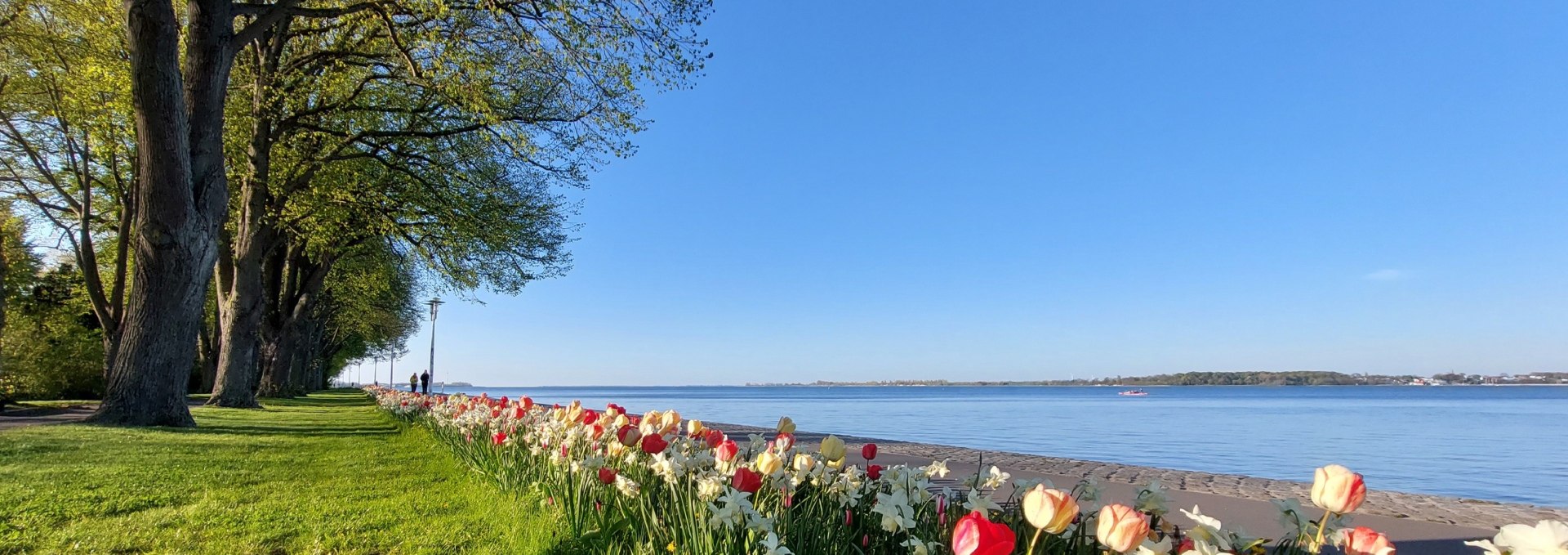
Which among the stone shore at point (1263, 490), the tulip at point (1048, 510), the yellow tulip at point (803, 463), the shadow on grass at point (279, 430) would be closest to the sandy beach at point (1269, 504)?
the stone shore at point (1263, 490)

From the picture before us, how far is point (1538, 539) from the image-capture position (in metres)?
1.36

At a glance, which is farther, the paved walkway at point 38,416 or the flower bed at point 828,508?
the paved walkway at point 38,416

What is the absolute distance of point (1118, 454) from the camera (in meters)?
15.0

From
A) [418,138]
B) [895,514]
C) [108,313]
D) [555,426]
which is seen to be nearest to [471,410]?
[555,426]

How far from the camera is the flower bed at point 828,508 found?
1664 mm

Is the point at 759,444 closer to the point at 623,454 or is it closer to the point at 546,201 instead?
the point at 623,454

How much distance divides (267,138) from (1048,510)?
53.1ft

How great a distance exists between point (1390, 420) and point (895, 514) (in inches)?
1448

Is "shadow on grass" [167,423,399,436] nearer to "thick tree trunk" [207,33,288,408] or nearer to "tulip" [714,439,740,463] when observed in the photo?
"thick tree trunk" [207,33,288,408]

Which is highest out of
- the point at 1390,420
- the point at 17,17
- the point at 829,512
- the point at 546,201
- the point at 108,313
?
the point at 17,17

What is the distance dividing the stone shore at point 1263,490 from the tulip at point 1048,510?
1703 millimetres

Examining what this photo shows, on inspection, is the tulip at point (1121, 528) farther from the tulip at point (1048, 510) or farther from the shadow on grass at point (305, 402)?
the shadow on grass at point (305, 402)

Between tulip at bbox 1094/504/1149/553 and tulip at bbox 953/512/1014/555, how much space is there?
235 millimetres

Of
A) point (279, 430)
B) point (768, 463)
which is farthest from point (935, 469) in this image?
point (279, 430)
